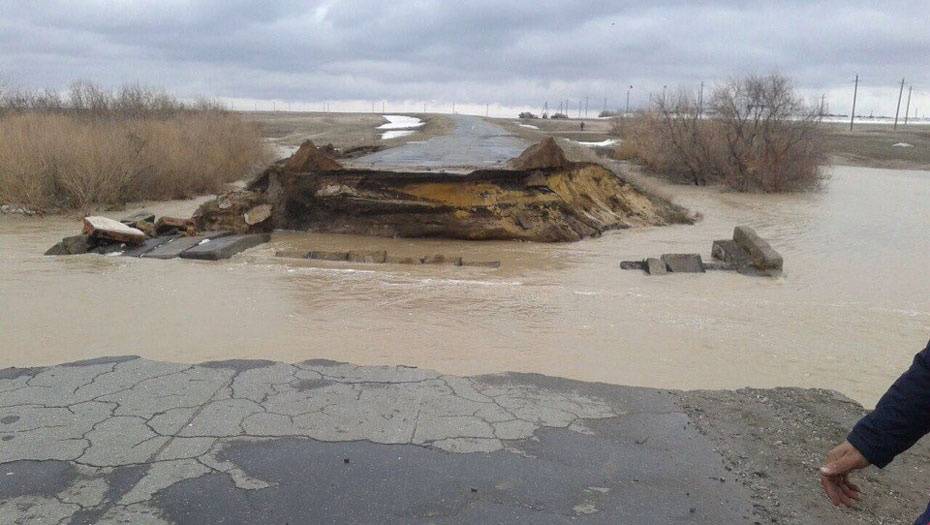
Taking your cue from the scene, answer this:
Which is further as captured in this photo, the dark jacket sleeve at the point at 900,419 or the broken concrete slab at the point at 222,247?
the broken concrete slab at the point at 222,247

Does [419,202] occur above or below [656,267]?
above

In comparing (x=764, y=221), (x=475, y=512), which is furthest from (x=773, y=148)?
(x=475, y=512)

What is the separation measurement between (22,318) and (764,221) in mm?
18208

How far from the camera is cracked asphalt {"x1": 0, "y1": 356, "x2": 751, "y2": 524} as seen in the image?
370cm

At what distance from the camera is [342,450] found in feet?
14.2

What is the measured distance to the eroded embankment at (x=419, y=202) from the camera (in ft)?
50.6

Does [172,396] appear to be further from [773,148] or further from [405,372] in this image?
[773,148]

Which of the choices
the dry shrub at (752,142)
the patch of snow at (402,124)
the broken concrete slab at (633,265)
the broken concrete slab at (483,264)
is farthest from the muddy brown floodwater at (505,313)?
the patch of snow at (402,124)

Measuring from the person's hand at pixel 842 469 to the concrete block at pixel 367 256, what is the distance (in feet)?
33.9

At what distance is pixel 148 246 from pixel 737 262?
10.6m

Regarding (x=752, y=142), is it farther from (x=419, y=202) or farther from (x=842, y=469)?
(x=842, y=469)

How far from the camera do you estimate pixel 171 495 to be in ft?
12.4

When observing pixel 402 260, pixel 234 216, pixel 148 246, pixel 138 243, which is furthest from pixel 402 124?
pixel 402 260

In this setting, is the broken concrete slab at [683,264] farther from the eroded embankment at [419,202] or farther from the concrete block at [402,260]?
the concrete block at [402,260]
